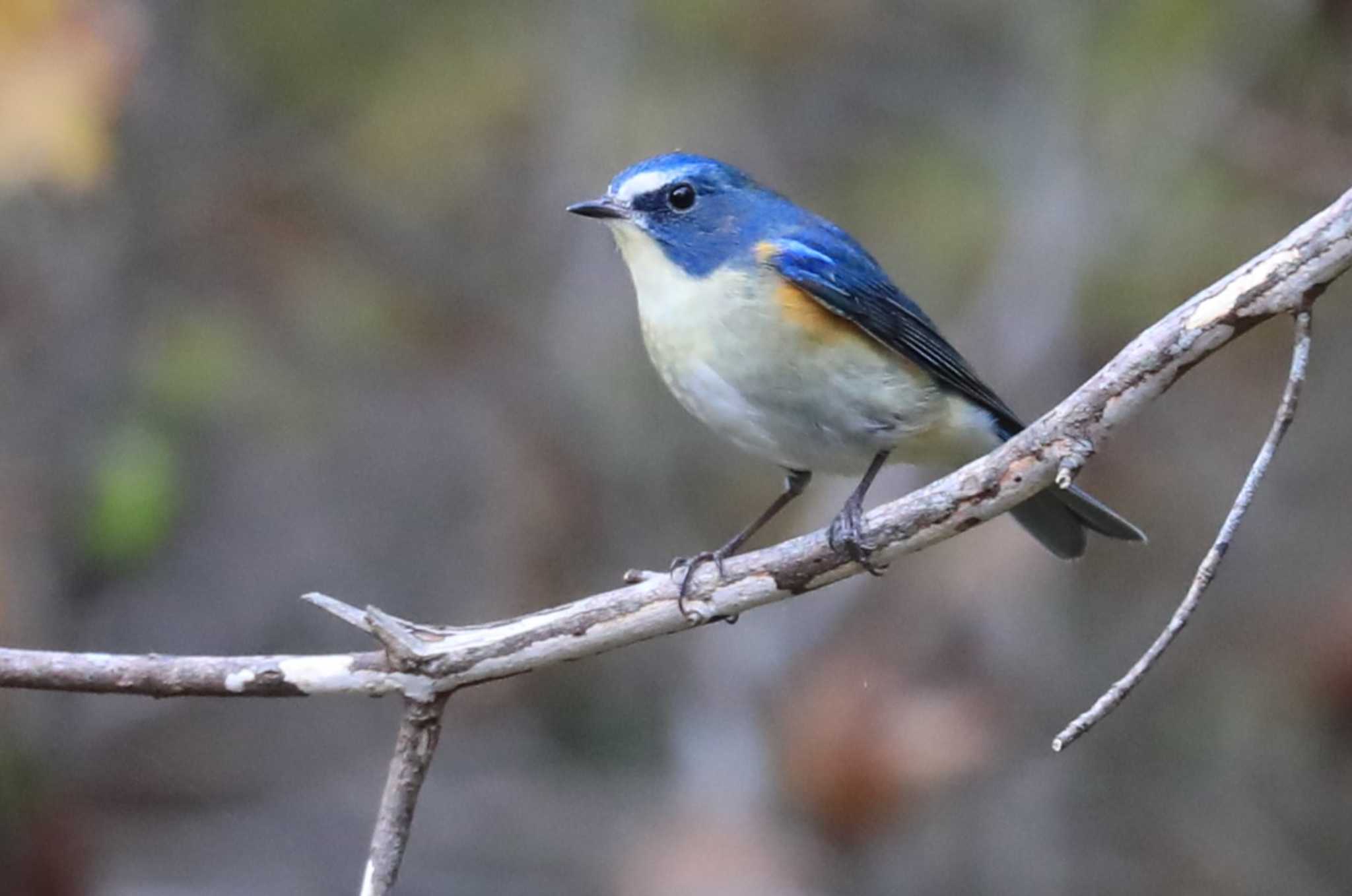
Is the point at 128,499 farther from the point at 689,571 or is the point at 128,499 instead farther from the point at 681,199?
the point at 689,571

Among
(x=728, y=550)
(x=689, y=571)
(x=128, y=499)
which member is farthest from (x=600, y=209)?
(x=128, y=499)

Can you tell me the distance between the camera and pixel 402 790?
307 cm

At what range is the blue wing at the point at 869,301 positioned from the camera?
13.5 feet

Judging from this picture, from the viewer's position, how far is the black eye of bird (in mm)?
4328

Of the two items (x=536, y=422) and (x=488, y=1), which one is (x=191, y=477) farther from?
(x=488, y=1)

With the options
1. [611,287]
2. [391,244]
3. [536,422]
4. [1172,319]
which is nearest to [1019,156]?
[611,287]

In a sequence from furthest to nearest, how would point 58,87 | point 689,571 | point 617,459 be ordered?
→ point 617,459, point 58,87, point 689,571

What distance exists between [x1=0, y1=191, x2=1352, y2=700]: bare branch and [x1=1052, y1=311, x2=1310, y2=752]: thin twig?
100mm

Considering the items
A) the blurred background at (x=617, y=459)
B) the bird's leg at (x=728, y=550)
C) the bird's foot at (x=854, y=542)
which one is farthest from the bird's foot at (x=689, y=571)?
the blurred background at (x=617, y=459)

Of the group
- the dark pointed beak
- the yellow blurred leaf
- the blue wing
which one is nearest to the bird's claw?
the blue wing

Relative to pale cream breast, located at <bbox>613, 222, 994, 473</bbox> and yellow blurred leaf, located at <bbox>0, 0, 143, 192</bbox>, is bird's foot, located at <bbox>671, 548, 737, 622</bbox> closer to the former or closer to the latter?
pale cream breast, located at <bbox>613, 222, 994, 473</bbox>

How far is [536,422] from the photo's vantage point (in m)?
7.33

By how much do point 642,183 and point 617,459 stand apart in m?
2.85

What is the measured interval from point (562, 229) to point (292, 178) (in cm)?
125
